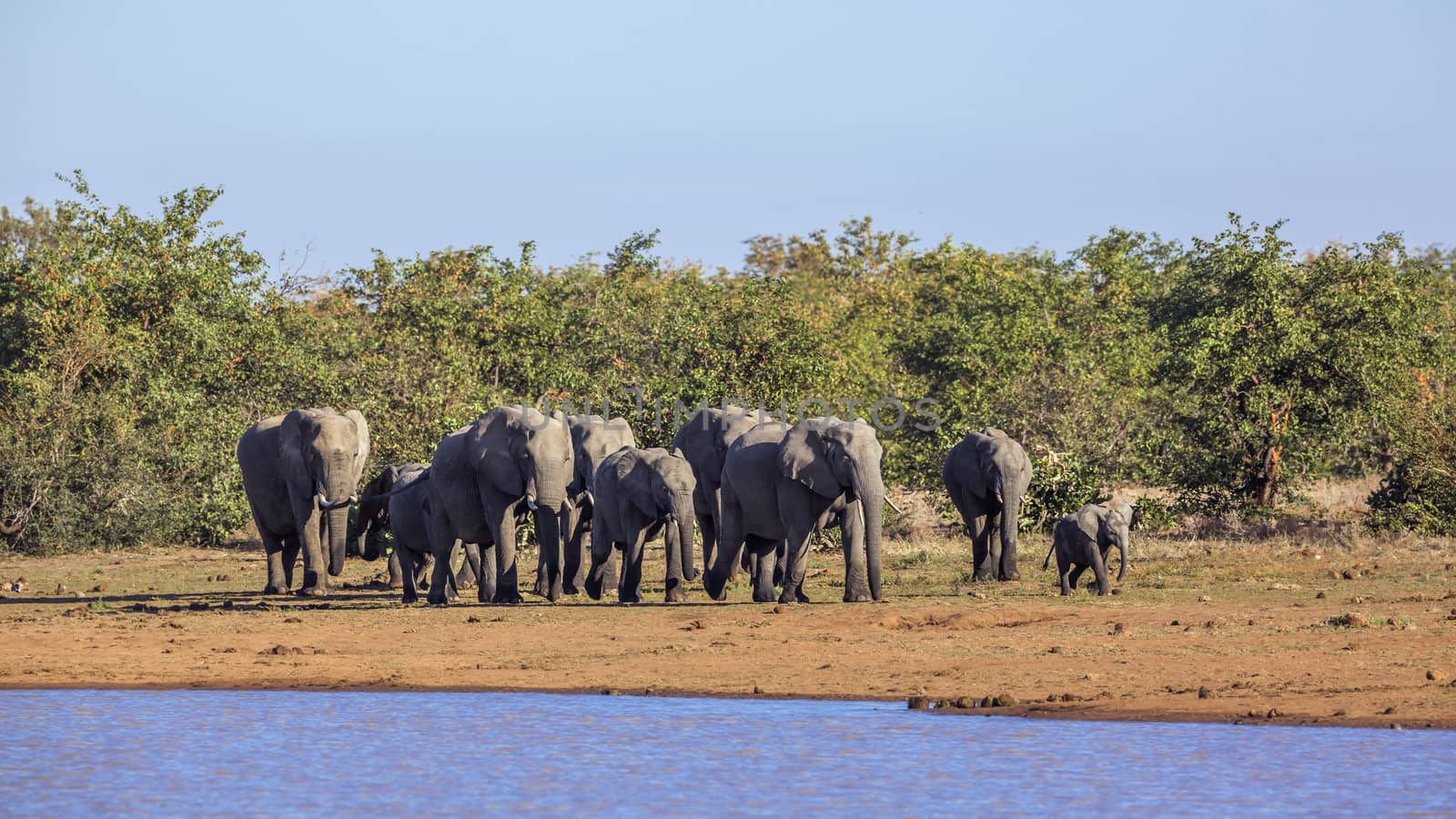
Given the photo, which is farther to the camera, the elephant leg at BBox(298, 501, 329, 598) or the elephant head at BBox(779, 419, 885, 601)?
the elephant leg at BBox(298, 501, 329, 598)

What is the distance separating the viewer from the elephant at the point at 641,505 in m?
19.4

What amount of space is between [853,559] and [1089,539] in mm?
2554

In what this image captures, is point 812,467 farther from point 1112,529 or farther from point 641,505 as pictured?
point 1112,529

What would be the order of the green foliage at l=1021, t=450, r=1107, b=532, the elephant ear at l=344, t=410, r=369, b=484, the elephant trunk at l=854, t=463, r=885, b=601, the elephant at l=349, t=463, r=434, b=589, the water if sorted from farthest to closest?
the green foliage at l=1021, t=450, r=1107, b=532, the elephant ear at l=344, t=410, r=369, b=484, the elephant at l=349, t=463, r=434, b=589, the elephant trunk at l=854, t=463, r=885, b=601, the water

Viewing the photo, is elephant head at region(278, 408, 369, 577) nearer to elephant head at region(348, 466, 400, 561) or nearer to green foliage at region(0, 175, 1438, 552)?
elephant head at region(348, 466, 400, 561)

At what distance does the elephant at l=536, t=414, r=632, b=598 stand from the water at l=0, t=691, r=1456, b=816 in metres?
7.60

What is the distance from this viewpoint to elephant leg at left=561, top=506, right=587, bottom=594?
21234 millimetres

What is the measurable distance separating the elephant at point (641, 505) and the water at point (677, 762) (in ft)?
19.1

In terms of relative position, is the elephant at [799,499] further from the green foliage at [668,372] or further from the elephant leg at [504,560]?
the green foliage at [668,372]

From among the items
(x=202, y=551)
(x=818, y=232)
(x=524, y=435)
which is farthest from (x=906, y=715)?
(x=818, y=232)

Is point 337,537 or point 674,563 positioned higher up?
point 337,537

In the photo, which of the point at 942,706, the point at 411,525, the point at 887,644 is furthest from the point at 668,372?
the point at 942,706

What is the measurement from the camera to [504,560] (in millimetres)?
19812

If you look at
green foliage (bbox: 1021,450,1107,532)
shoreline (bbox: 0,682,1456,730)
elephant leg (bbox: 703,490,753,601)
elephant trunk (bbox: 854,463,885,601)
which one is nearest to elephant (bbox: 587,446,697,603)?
elephant leg (bbox: 703,490,753,601)
